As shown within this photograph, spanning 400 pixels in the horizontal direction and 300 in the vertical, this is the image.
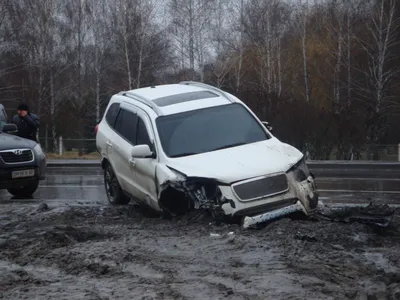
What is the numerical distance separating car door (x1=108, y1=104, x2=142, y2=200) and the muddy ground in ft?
4.98

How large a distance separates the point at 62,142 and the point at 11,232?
21.8 metres

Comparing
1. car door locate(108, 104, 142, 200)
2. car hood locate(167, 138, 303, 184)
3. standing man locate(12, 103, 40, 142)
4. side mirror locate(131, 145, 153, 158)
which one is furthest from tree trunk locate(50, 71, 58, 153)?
car hood locate(167, 138, 303, 184)

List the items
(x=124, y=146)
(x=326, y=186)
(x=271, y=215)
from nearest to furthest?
1. (x=271, y=215)
2. (x=124, y=146)
3. (x=326, y=186)

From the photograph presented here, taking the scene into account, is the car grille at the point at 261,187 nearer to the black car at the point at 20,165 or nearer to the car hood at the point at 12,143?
the black car at the point at 20,165

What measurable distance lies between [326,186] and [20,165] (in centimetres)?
642

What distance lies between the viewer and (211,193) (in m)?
8.39

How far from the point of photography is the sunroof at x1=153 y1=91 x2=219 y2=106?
33.5 ft

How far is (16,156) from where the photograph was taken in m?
13.0

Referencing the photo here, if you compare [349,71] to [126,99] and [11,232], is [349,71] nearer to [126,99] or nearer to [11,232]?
[126,99]

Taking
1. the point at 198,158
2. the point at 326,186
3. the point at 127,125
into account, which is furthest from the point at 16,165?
the point at 326,186

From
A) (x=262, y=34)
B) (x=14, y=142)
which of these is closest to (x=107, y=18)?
(x=262, y=34)

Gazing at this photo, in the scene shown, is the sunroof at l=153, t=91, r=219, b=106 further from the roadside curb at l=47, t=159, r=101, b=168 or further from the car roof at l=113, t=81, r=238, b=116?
the roadside curb at l=47, t=159, r=101, b=168

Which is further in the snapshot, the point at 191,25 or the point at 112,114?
the point at 191,25

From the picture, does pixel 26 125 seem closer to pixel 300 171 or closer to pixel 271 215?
pixel 300 171
